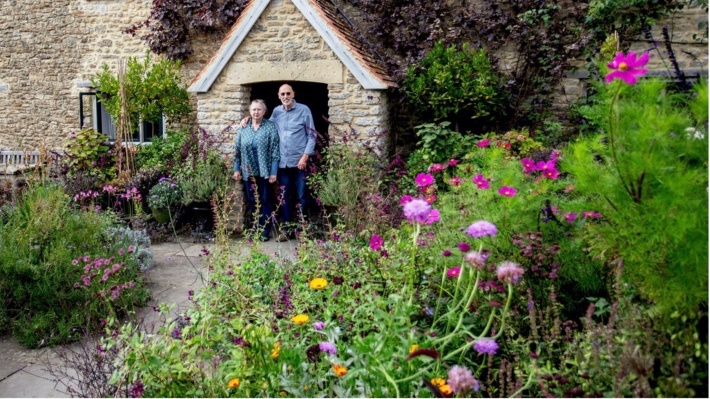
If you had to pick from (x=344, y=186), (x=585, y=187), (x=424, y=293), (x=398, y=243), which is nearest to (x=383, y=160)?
(x=344, y=186)

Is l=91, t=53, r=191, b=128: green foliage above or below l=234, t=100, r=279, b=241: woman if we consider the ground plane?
above

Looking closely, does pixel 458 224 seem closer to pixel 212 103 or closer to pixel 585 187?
pixel 585 187

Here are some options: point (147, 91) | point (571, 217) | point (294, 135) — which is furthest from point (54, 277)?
point (147, 91)

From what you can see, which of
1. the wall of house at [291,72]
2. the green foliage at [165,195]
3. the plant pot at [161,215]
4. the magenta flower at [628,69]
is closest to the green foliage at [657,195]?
the magenta flower at [628,69]

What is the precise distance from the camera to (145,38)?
11156 millimetres

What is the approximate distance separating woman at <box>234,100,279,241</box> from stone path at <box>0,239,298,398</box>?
1016 millimetres

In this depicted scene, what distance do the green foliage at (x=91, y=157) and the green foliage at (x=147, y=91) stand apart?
50 centimetres

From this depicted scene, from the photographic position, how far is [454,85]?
28.9 ft

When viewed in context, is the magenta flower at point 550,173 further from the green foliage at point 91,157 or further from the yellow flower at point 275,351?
the green foliage at point 91,157

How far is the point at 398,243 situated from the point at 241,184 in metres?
4.54

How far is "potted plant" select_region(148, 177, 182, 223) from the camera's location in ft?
27.1

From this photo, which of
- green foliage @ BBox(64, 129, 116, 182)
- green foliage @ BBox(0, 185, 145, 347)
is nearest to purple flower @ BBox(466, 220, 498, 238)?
green foliage @ BBox(0, 185, 145, 347)

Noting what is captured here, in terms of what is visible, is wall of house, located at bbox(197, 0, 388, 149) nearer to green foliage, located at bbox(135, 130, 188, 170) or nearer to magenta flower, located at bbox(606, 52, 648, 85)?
green foliage, located at bbox(135, 130, 188, 170)

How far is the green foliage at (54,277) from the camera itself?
4879mm
